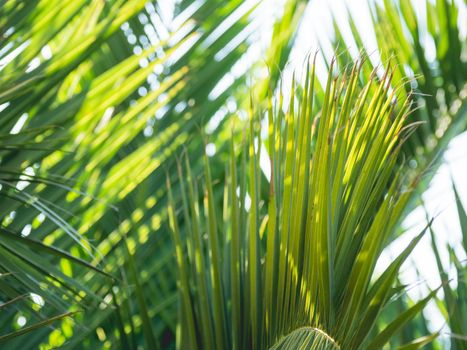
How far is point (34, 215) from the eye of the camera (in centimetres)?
120

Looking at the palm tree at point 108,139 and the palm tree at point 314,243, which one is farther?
the palm tree at point 108,139

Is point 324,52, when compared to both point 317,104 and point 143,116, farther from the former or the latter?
point 143,116

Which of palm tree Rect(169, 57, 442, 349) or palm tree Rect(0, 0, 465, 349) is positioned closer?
palm tree Rect(169, 57, 442, 349)

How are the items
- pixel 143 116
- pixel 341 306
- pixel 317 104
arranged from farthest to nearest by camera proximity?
pixel 317 104 < pixel 143 116 < pixel 341 306

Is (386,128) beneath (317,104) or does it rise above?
beneath

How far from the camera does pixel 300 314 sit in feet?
2.79

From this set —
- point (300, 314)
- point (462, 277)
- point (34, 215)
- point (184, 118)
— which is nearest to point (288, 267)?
point (300, 314)

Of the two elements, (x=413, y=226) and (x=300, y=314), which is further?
(x=413, y=226)

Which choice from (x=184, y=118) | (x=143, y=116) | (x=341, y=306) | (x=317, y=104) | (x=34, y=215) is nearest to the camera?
(x=341, y=306)

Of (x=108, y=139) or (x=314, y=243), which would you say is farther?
(x=108, y=139)

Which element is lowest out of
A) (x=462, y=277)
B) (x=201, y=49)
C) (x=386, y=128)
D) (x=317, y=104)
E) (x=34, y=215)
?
(x=462, y=277)

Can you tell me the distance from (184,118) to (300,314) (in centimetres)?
70

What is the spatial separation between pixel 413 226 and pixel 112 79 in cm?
58

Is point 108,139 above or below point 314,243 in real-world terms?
above
